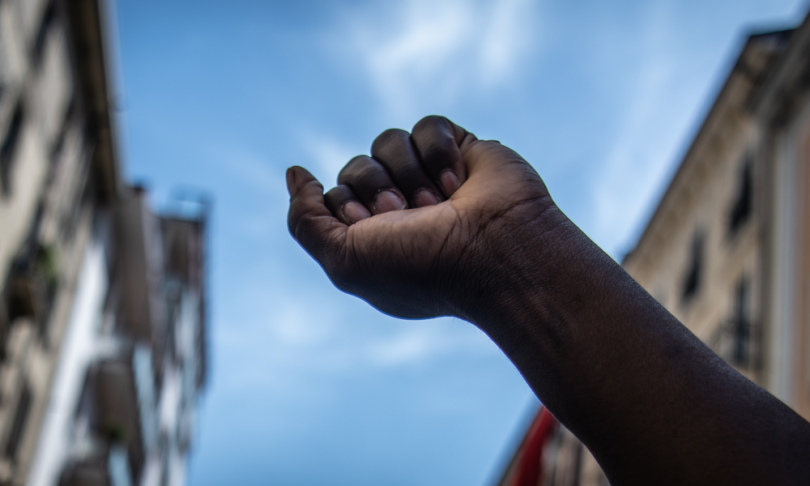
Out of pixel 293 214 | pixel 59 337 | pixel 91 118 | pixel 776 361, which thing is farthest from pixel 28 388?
pixel 293 214

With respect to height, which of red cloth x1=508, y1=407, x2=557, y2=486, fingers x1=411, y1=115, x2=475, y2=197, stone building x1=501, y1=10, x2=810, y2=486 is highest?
stone building x1=501, y1=10, x2=810, y2=486

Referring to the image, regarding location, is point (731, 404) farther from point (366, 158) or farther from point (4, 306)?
point (4, 306)

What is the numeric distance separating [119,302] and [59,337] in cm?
569

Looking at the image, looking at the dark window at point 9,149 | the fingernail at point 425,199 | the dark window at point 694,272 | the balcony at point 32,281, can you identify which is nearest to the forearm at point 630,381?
the fingernail at point 425,199

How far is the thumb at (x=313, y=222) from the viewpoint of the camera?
1.94 meters

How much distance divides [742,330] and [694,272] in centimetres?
475

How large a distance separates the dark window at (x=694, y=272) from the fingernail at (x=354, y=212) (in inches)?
734

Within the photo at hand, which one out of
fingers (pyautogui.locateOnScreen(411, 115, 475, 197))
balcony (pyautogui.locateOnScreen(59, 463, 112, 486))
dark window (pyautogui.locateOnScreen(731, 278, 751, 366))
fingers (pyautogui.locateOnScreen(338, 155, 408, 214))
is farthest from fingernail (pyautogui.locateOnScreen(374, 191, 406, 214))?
balcony (pyautogui.locateOnScreen(59, 463, 112, 486))

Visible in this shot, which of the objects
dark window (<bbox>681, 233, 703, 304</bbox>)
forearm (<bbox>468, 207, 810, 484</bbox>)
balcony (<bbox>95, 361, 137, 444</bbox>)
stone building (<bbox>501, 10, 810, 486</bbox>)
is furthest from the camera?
balcony (<bbox>95, 361, 137, 444</bbox>)

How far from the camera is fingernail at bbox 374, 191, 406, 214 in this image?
192 centimetres

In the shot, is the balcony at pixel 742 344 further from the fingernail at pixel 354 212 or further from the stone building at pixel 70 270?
the fingernail at pixel 354 212

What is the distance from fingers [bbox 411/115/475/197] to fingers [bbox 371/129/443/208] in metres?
0.02

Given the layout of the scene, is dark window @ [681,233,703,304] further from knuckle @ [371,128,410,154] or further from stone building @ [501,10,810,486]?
knuckle @ [371,128,410,154]

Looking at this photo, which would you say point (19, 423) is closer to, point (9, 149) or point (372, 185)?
point (9, 149)
